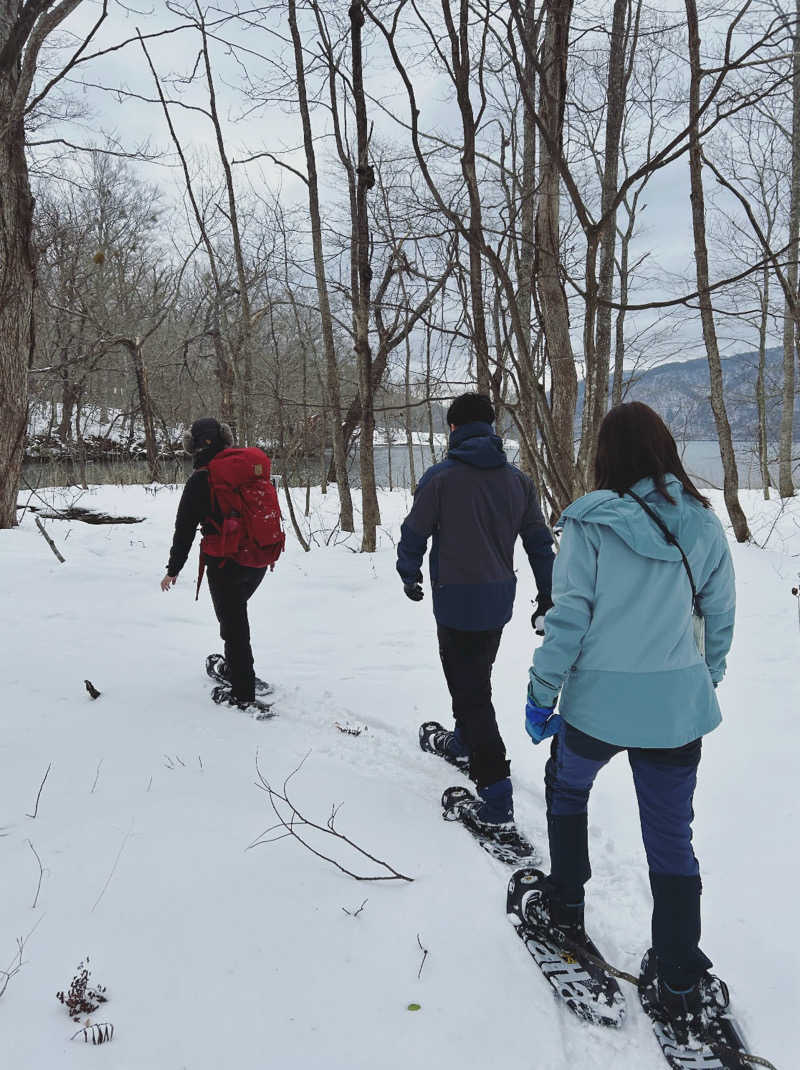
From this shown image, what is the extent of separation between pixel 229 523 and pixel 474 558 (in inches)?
66.0

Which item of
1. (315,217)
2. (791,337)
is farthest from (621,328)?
(315,217)

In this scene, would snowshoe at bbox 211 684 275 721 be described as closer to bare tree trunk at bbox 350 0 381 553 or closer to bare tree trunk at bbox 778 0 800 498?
bare tree trunk at bbox 350 0 381 553

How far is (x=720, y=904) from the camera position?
2203 mm

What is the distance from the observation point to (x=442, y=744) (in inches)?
128

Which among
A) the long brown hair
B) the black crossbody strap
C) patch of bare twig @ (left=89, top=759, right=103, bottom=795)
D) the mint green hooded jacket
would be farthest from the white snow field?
the long brown hair

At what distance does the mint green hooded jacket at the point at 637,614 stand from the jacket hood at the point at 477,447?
0.85 meters

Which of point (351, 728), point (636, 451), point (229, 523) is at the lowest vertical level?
point (351, 728)

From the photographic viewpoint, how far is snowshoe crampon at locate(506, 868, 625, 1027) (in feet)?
5.73

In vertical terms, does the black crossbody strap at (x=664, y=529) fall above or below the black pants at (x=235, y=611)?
above

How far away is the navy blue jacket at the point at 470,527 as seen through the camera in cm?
Result: 255

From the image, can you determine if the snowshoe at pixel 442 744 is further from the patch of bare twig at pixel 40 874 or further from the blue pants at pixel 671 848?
the patch of bare twig at pixel 40 874

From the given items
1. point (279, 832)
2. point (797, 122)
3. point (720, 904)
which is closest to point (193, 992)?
point (279, 832)

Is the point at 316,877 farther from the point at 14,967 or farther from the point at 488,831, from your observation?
the point at 14,967

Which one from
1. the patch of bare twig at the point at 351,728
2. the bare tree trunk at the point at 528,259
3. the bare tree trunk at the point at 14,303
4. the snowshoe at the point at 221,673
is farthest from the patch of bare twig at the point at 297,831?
the bare tree trunk at the point at 14,303
